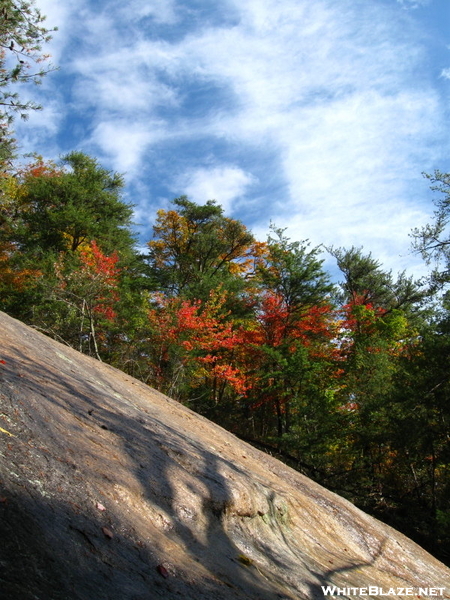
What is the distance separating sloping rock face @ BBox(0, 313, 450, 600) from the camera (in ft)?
7.58

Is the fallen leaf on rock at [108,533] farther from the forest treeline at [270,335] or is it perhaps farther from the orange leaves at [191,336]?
the orange leaves at [191,336]

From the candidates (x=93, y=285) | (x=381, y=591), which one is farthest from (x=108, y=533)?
(x=93, y=285)

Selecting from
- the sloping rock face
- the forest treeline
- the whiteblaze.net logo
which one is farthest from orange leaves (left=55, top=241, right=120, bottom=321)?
the whiteblaze.net logo

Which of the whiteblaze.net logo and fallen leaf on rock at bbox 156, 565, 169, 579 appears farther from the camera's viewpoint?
the whiteblaze.net logo

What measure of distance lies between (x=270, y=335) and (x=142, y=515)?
17.7 m

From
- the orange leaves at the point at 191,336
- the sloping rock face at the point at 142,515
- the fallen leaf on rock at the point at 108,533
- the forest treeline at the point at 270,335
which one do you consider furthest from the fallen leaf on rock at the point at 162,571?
the orange leaves at the point at 191,336

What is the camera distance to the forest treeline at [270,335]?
13.9 meters

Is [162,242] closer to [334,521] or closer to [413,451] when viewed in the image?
[413,451]

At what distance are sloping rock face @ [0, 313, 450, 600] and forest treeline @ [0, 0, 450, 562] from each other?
6.71 metres

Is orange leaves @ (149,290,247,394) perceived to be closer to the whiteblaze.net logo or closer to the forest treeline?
the forest treeline

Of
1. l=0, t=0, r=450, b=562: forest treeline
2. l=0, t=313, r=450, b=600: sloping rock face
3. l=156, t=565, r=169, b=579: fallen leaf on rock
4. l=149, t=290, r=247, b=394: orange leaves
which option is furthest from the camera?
l=149, t=290, r=247, b=394: orange leaves

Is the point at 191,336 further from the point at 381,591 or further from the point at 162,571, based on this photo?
the point at 162,571

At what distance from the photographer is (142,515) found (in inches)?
128

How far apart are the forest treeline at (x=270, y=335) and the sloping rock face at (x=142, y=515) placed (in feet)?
22.0
